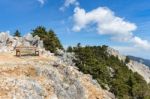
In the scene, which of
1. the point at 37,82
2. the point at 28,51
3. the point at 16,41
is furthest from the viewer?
the point at 16,41

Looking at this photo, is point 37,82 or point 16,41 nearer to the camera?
point 37,82

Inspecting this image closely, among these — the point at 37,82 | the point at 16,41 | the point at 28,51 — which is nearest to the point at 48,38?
the point at 16,41

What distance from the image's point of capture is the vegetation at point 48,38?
95.9 m

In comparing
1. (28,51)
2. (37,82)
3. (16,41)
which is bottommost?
(37,82)

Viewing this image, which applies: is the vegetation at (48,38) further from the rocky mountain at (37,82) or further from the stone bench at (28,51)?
the rocky mountain at (37,82)

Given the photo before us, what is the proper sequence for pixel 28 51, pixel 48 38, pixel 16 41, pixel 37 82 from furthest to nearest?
1. pixel 48 38
2. pixel 16 41
3. pixel 28 51
4. pixel 37 82

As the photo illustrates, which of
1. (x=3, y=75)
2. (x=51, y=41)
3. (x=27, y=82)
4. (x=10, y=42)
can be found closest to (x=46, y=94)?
(x=27, y=82)

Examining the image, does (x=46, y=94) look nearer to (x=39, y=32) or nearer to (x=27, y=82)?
(x=27, y=82)

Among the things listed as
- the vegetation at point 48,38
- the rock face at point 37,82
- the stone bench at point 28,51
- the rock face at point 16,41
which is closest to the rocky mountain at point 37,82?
the rock face at point 37,82

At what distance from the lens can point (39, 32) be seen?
107 meters

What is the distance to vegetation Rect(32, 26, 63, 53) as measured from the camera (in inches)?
3777

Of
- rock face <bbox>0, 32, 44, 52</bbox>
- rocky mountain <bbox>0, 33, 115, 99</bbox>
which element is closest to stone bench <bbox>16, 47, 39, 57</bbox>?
rocky mountain <bbox>0, 33, 115, 99</bbox>

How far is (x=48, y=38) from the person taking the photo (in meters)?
99.7

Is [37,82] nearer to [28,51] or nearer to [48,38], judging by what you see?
[28,51]
